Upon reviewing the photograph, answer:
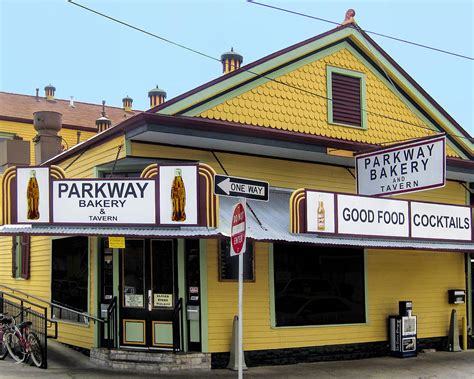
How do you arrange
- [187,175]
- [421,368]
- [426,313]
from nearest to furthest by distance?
[187,175]
[421,368]
[426,313]

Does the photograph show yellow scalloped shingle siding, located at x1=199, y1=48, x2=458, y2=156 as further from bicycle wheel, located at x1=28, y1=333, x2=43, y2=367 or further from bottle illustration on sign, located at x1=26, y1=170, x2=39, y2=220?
bicycle wheel, located at x1=28, y1=333, x2=43, y2=367

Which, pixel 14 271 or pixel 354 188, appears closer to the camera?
pixel 354 188

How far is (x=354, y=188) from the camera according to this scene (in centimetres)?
1453

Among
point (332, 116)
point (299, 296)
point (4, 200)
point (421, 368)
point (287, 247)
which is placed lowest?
point (421, 368)

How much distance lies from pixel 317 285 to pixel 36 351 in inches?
227

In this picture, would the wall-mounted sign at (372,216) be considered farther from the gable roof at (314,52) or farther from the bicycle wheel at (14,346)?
the bicycle wheel at (14,346)

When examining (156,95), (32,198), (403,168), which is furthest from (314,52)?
(156,95)

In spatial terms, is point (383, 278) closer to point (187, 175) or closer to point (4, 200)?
point (187, 175)

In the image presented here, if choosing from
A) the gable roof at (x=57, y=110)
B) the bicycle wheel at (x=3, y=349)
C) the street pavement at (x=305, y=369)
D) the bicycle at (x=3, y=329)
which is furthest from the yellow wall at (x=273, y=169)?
the gable roof at (x=57, y=110)

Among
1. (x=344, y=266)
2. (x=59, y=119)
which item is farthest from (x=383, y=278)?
(x=59, y=119)

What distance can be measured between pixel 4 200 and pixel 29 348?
9.26ft

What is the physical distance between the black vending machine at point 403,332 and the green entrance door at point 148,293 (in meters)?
5.28

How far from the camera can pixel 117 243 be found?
1146cm

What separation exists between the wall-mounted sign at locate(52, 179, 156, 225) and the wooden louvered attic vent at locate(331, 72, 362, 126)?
5.40m
